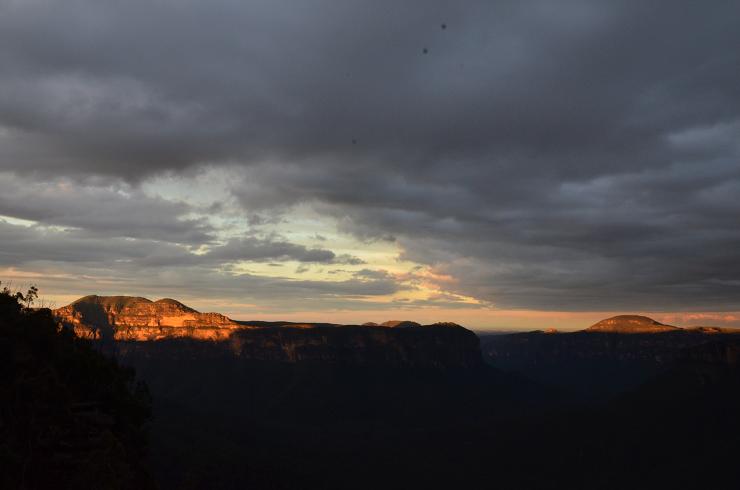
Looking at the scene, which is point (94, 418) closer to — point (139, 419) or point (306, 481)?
point (139, 419)

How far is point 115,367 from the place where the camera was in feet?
287

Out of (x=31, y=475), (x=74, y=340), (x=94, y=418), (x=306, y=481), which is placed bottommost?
(x=306, y=481)

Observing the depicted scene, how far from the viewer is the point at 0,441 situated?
187 ft

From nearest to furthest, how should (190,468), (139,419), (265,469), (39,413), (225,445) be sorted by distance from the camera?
1. (39,413)
2. (139,419)
3. (190,468)
4. (265,469)
5. (225,445)

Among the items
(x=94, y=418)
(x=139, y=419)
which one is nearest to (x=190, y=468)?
(x=139, y=419)

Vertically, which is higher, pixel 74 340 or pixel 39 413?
pixel 74 340

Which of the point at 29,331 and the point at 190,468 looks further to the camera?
the point at 190,468

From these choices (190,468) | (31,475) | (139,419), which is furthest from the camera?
(190,468)

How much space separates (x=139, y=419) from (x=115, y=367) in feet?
24.9

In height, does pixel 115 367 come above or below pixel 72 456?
above

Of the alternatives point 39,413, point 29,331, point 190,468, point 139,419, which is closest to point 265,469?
point 190,468

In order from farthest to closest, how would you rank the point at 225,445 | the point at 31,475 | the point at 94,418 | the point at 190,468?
the point at 225,445 < the point at 190,468 < the point at 94,418 < the point at 31,475

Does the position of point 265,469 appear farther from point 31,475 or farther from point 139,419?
point 31,475

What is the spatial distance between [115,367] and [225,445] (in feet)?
397
